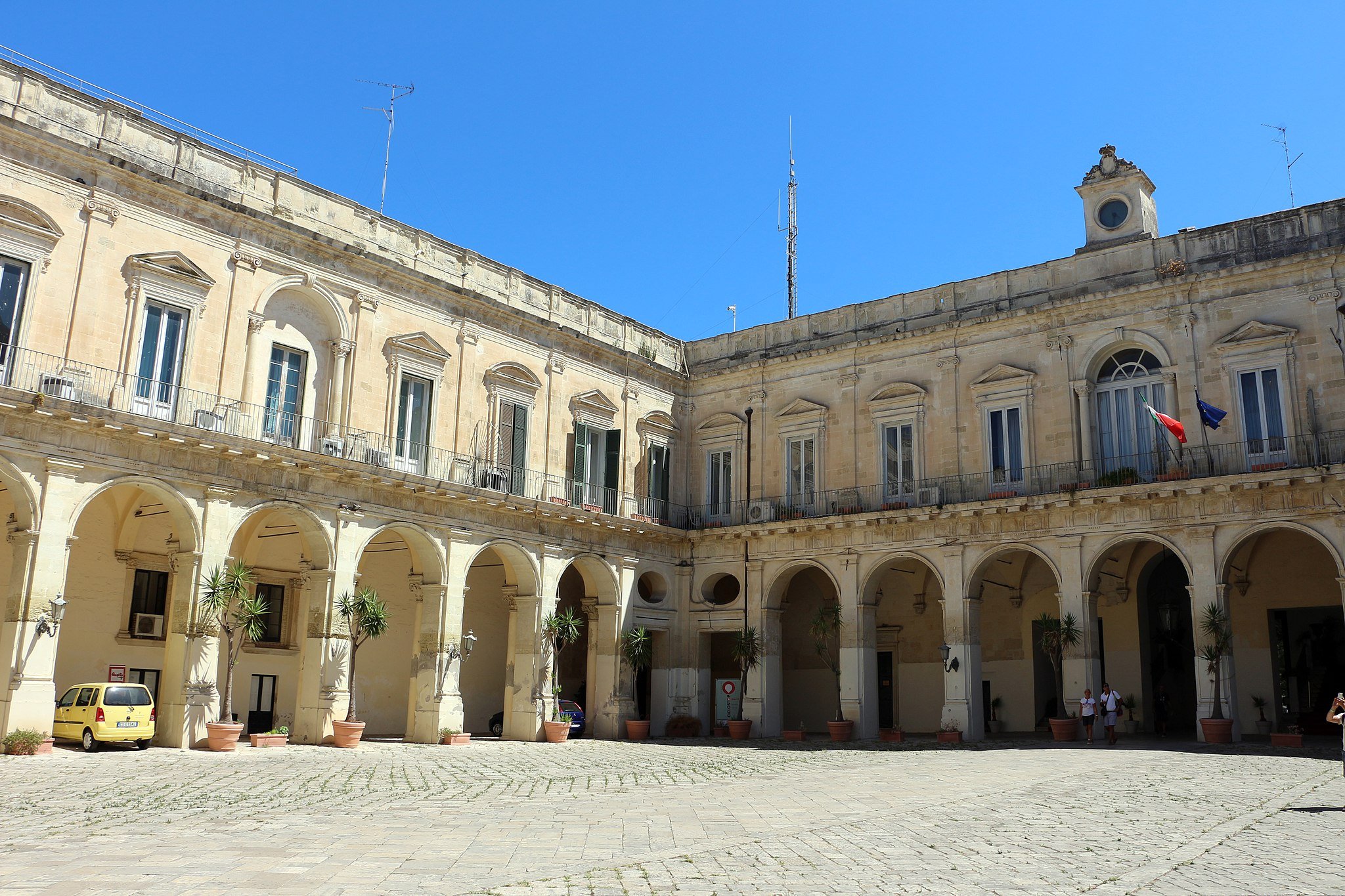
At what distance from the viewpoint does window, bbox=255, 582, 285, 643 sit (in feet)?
79.0

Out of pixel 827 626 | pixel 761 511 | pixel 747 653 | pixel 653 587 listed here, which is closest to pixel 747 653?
pixel 747 653

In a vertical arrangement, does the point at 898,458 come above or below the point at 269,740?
above

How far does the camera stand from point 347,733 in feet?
65.7

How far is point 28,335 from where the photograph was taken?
17594 mm

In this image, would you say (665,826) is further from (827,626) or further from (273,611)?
(273,611)

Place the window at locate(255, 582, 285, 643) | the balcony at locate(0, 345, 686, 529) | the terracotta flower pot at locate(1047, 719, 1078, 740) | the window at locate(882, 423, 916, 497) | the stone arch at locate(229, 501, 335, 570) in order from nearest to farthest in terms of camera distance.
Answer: the balcony at locate(0, 345, 686, 529) < the stone arch at locate(229, 501, 335, 570) < the terracotta flower pot at locate(1047, 719, 1078, 740) < the window at locate(255, 582, 285, 643) < the window at locate(882, 423, 916, 497)

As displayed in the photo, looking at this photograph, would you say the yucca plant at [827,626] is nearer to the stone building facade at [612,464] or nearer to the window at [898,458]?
the stone building facade at [612,464]

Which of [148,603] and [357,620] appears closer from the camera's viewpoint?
[357,620]

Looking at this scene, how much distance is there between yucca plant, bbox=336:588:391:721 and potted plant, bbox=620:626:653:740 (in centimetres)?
701

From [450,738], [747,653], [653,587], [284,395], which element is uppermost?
[284,395]

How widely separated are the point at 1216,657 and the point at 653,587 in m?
13.3

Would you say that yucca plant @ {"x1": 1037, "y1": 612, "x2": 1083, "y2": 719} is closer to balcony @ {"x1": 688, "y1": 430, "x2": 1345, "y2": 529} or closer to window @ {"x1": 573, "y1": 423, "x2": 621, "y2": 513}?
balcony @ {"x1": 688, "y1": 430, "x2": 1345, "y2": 529}

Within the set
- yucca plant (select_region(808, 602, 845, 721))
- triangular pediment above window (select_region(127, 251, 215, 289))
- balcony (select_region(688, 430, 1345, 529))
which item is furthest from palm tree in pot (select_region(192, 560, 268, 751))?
yucca plant (select_region(808, 602, 845, 721))

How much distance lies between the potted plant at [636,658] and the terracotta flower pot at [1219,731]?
11.8m
